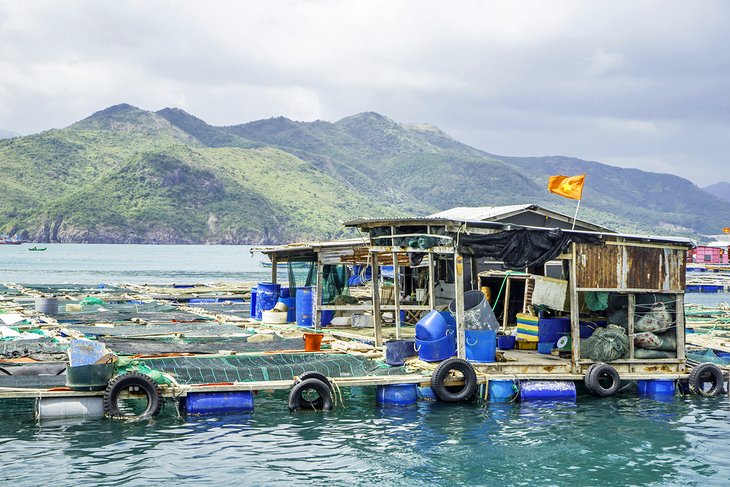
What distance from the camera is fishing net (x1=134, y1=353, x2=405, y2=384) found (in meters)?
16.3

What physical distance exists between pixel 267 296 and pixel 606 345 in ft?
48.2

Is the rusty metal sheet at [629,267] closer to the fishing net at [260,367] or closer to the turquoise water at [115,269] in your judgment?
the fishing net at [260,367]

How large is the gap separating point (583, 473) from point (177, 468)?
6378 millimetres

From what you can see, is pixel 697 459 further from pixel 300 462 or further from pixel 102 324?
pixel 102 324

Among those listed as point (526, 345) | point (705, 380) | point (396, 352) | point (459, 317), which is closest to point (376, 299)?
point (396, 352)

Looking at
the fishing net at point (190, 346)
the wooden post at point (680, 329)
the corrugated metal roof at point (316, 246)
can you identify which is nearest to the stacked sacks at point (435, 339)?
the corrugated metal roof at point (316, 246)

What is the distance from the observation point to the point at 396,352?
60.0 feet

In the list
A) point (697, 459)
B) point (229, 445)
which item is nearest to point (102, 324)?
point (229, 445)

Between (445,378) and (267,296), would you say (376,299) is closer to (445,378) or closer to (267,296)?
(445,378)

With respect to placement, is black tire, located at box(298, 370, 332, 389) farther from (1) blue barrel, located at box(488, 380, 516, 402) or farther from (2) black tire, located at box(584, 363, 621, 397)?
(2) black tire, located at box(584, 363, 621, 397)

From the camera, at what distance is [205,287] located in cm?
5203

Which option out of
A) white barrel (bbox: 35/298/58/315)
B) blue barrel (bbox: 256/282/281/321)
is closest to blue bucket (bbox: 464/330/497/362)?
blue barrel (bbox: 256/282/281/321)

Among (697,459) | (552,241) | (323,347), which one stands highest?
(552,241)

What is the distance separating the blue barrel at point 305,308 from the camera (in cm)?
2686
